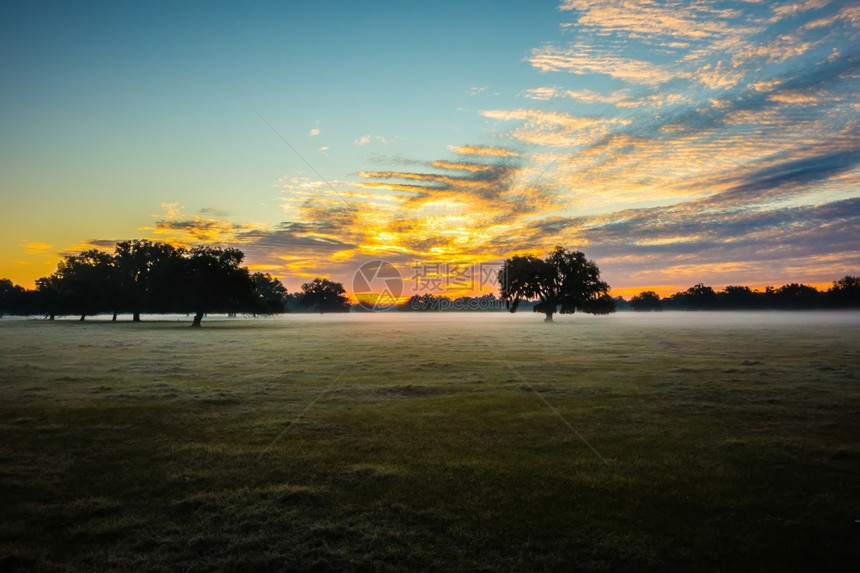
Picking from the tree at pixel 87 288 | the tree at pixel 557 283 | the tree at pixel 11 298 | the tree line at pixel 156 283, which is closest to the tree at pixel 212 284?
the tree line at pixel 156 283

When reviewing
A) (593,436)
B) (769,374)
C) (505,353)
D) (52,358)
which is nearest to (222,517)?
(593,436)

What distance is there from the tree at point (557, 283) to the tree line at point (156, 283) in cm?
4744

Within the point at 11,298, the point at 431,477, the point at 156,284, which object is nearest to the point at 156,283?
the point at 156,284

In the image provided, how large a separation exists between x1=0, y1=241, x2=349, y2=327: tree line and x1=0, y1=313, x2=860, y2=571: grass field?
63.9 m

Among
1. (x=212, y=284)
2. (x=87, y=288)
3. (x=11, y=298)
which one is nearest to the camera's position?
(x=212, y=284)

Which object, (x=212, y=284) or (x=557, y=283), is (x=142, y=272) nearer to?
(x=212, y=284)

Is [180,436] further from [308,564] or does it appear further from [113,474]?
[308,564]

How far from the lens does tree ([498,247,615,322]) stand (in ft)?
283

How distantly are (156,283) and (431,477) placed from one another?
90344mm

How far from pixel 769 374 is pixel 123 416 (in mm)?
25262

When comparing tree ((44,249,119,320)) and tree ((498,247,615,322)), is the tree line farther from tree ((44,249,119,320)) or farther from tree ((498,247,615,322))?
tree ((498,247,615,322))

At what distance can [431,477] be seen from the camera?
8086 millimetres

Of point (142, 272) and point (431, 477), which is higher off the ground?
point (142, 272)

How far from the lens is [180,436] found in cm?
1084
